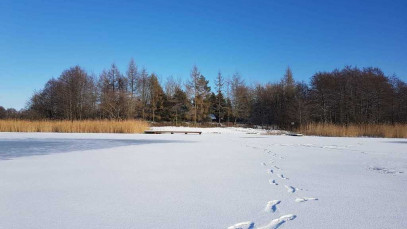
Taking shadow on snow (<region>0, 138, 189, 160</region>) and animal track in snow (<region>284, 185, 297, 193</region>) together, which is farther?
shadow on snow (<region>0, 138, 189, 160</region>)

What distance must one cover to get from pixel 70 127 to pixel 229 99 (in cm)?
2246

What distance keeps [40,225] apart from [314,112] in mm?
27234

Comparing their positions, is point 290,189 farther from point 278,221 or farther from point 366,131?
point 366,131

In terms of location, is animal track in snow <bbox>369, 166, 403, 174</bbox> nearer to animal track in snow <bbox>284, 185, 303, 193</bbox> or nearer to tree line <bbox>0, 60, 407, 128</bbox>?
animal track in snow <bbox>284, 185, 303, 193</bbox>

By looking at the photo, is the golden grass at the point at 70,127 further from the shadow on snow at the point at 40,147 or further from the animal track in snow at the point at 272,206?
the animal track in snow at the point at 272,206

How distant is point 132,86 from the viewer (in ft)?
110

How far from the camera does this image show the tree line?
26375 millimetres

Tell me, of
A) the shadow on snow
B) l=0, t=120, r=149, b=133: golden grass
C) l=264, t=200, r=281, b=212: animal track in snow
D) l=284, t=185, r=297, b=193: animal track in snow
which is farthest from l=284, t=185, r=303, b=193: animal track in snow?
l=0, t=120, r=149, b=133: golden grass

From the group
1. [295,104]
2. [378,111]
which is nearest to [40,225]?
[295,104]

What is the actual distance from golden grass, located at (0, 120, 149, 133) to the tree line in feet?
36.2

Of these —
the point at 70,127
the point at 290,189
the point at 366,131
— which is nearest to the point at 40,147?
the point at 290,189

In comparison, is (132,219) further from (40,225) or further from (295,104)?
(295,104)

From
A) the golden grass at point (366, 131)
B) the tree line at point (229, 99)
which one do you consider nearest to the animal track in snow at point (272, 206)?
the golden grass at point (366, 131)

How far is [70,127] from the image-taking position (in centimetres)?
1412
